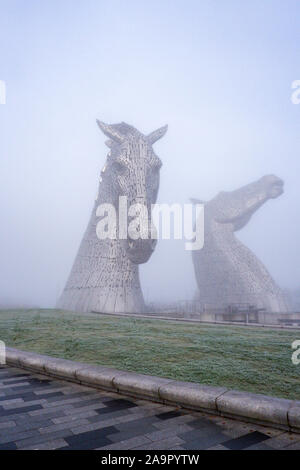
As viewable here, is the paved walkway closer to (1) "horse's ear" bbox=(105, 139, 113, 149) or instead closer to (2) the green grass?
(2) the green grass

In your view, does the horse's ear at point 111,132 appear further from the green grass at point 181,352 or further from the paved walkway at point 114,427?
the paved walkway at point 114,427

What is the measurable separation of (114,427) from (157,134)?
57.1ft

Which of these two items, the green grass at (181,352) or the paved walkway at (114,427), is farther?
the green grass at (181,352)

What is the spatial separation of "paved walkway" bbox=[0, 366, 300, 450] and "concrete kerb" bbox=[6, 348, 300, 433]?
8cm

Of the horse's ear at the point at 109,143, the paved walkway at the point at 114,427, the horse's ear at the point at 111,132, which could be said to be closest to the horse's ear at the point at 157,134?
the horse's ear at the point at 111,132

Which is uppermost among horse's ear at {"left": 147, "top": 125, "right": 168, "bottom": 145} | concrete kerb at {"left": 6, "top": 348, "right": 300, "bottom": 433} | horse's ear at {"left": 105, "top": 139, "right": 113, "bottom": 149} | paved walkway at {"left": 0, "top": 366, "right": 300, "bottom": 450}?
horse's ear at {"left": 147, "top": 125, "right": 168, "bottom": 145}

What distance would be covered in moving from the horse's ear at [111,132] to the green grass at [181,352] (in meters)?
11.2

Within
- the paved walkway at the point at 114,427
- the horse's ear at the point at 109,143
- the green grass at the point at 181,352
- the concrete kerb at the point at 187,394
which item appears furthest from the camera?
the horse's ear at the point at 109,143

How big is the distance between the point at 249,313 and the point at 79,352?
1459 centimetres

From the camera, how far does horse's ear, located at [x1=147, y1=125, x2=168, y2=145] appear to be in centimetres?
1876

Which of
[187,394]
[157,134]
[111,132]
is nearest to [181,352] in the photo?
[187,394]

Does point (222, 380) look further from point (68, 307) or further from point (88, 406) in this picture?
point (68, 307)

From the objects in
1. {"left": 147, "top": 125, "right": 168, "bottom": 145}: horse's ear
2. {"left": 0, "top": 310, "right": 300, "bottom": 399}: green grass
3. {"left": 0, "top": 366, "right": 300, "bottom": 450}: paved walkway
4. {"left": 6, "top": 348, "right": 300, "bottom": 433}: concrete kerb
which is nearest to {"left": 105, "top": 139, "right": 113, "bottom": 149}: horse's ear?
{"left": 147, "top": 125, "right": 168, "bottom": 145}: horse's ear

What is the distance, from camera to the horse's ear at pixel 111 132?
1796 cm
